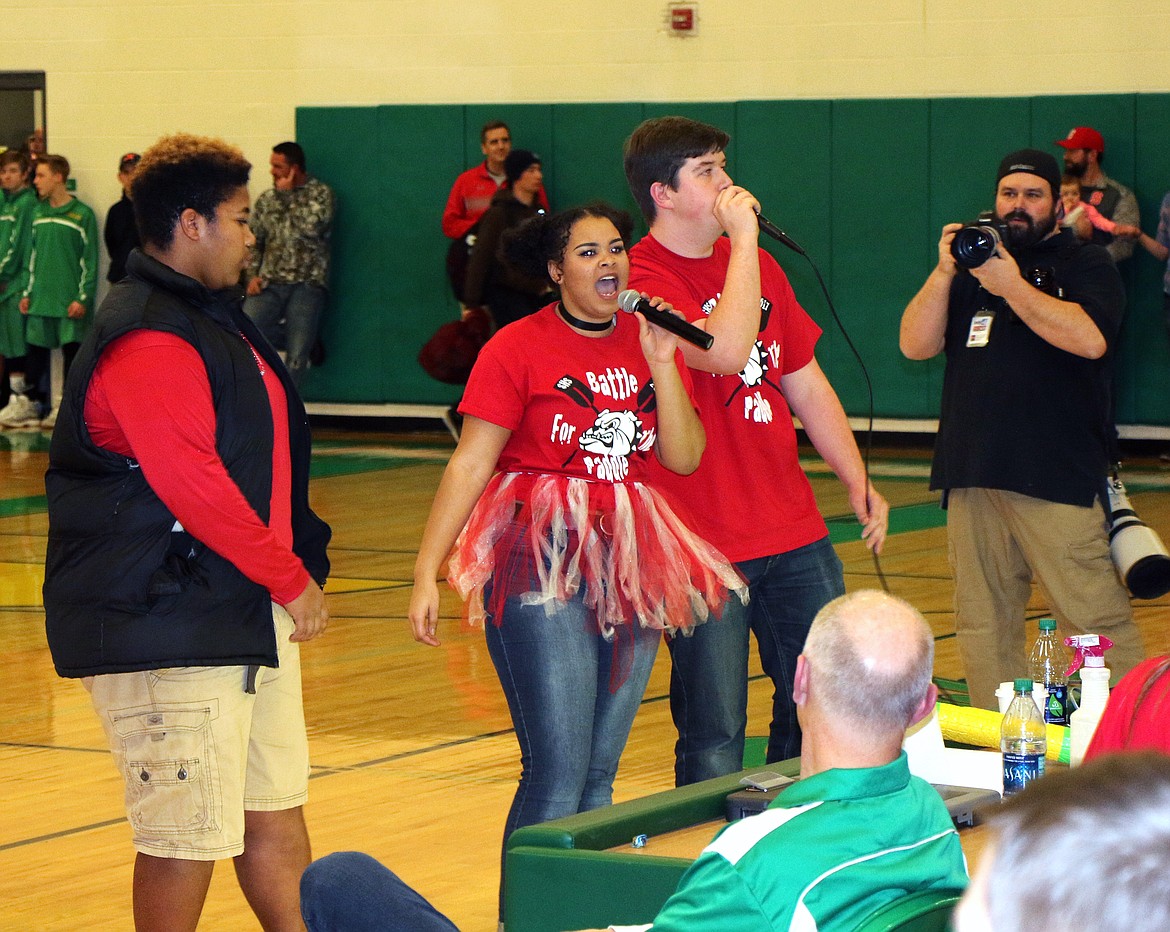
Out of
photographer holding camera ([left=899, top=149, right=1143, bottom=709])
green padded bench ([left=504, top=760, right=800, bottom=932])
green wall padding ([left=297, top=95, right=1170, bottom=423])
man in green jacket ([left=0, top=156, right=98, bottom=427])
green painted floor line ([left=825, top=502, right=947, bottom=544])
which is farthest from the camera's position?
man in green jacket ([left=0, top=156, right=98, bottom=427])

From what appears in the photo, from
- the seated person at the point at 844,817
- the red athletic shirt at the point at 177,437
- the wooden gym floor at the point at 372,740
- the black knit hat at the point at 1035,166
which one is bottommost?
the wooden gym floor at the point at 372,740

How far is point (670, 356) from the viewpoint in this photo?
12.8 feet

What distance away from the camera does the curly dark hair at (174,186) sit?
3586mm

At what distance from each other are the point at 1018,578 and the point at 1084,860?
179 inches

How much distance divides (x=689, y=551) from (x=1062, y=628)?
2070mm

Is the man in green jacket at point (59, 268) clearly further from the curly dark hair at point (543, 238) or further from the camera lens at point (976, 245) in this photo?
Result: the curly dark hair at point (543, 238)

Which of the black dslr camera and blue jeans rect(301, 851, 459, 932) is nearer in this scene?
blue jeans rect(301, 851, 459, 932)

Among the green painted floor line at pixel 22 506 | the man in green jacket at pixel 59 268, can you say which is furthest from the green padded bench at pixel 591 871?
the man in green jacket at pixel 59 268

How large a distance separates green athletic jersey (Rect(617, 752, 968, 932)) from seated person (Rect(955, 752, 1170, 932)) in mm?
968

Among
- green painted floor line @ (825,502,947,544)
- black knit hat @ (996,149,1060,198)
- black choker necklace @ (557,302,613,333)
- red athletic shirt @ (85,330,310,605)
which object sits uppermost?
black knit hat @ (996,149,1060,198)

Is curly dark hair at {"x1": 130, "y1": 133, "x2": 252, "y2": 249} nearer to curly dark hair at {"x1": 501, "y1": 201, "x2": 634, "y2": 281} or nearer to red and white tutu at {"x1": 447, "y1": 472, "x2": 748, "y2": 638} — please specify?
curly dark hair at {"x1": 501, "y1": 201, "x2": 634, "y2": 281}

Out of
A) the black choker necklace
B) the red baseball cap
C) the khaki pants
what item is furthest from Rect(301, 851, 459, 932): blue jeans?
the red baseball cap

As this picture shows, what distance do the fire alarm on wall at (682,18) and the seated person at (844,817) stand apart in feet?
38.2

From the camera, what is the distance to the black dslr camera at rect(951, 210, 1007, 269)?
521cm
